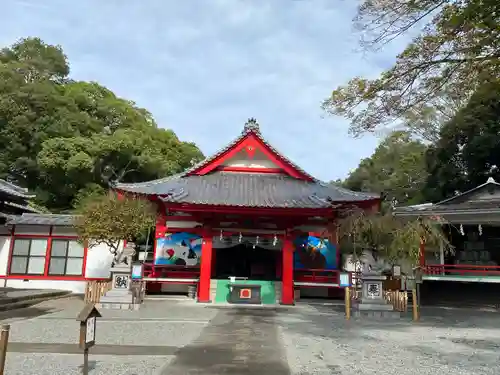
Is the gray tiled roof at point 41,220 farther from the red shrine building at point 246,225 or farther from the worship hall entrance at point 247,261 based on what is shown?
the worship hall entrance at point 247,261

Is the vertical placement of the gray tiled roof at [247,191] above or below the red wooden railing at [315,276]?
above

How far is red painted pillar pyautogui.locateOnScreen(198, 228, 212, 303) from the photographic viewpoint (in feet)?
58.2

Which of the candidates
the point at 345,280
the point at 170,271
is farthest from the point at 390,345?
the point at 170,271

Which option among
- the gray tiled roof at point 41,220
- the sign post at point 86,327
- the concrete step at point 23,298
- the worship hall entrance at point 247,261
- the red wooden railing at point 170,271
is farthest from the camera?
the gray tiled roof at point 41,220

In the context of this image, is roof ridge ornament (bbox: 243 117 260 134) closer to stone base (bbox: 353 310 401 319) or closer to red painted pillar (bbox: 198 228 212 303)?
red painted pillar (bbox: 198 228 212 303)

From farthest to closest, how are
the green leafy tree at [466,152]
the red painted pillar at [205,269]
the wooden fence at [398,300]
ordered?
the green leafy tree at [466,152], the red painted pillar at [205,269], the wooden fence at [398,300]

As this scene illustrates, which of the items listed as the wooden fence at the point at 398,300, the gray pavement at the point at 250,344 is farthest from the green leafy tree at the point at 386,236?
the gray pavement at the point at 250,344

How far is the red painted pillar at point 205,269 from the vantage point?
17.7 meters

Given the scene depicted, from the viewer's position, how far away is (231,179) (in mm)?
21281

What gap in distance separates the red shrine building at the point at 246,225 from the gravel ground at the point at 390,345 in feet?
15.0

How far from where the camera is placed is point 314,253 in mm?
20156

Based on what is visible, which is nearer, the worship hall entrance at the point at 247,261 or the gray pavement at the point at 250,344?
the gray pavement at the point at 250,344

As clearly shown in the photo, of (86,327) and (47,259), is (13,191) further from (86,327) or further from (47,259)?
(86,327)

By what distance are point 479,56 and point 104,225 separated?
545 inches
